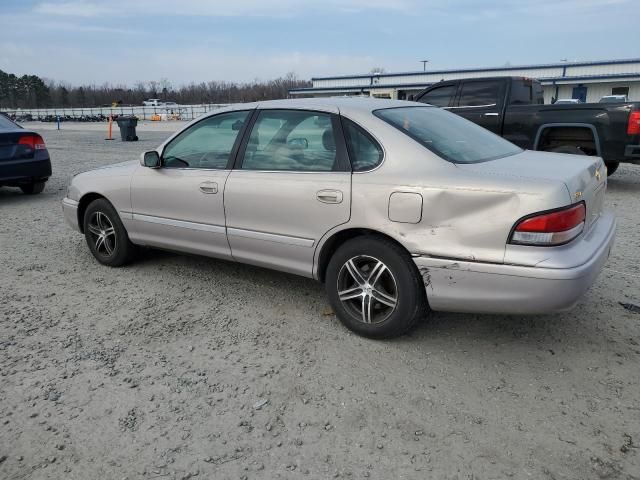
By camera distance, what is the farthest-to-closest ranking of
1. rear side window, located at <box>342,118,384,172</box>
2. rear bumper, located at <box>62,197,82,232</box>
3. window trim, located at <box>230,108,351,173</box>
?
rear bumper, located at <box>62,197,82,232</box> < window trim, located at <box>230,108,351,173</box> < rear side window, located at <box>342,118,384,172</box>

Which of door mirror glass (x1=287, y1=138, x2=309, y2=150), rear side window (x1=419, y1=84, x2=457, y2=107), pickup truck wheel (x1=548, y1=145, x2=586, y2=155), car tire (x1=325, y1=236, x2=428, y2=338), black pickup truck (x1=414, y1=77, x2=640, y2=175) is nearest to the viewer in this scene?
car tire (x1=325, y1=236, x2=428, y2=338)

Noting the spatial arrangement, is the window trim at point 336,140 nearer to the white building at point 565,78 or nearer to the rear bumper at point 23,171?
the rear bumper at point 23,171

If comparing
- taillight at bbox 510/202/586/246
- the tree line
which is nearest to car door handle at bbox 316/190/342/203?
taillight at bbox 510/202/586/246

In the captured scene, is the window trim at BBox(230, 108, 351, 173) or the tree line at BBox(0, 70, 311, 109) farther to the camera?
the tree line at BBox(0, 70, 311, 109)

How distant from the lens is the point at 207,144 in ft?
14.1

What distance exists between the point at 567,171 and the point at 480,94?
6875 millimetres

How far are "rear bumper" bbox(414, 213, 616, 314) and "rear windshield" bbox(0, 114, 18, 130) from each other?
8.08 metres

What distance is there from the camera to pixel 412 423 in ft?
8.63

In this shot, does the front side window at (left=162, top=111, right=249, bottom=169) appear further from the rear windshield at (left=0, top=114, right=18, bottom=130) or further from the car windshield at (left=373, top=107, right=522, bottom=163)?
the rear windshield at (left=0, top=114, right=18, bottom=130)

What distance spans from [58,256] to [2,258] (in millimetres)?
556

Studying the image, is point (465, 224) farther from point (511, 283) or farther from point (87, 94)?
point (87, 94)

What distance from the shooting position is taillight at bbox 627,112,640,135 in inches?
297

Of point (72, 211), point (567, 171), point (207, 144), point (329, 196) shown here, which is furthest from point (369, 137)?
point (72, 211)

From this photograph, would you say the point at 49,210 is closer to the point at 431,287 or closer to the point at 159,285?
the point at 159,285
